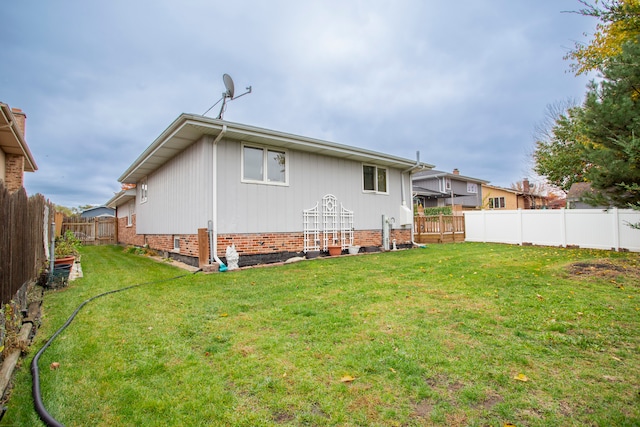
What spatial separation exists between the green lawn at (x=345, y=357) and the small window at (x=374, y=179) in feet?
21.8

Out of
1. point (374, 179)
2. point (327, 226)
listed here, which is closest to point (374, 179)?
point (374, 179)

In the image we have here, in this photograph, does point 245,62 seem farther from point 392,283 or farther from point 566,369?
point 566,369

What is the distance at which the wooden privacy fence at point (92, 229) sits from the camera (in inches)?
739

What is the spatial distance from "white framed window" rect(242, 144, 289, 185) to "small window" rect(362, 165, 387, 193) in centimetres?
341

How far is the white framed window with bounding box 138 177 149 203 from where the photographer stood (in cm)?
1327

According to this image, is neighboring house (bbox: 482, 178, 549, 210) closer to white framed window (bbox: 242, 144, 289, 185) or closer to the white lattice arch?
the white lattice arch

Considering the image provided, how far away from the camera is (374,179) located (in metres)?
11.7

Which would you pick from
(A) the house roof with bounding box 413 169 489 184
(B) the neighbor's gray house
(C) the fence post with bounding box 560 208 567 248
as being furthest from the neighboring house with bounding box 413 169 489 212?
(B) the neighbor's gray house

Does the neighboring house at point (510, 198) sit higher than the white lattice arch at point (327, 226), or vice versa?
the neighboring house at point (510, 198)

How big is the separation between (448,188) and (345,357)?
2763cm

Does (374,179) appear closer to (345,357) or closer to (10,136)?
(345,357)

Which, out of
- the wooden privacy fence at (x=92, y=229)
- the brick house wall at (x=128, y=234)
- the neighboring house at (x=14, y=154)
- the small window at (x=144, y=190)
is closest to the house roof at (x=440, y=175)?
the small window at (x=144, y=190)

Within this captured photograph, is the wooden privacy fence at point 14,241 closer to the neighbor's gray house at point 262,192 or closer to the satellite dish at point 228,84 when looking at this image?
the neighbor's gray house at point 262,192

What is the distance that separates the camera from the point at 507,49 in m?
12.3
